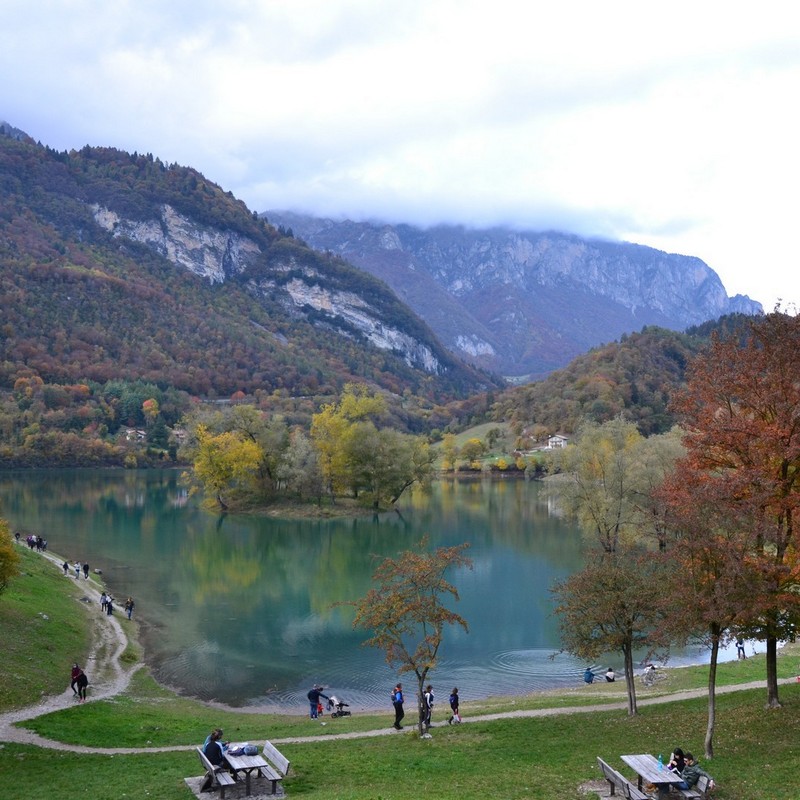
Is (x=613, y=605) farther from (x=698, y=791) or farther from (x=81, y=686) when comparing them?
(x=81, y=686)

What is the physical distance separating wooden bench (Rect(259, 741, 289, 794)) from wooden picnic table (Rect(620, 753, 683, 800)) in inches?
294

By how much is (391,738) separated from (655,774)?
967 centimetres

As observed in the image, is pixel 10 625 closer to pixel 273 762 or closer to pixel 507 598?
pixel 273 762

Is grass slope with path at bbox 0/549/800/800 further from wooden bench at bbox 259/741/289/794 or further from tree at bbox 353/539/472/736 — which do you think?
tree at bbox 353/539/472/736

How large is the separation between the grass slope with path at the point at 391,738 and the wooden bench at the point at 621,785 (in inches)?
20.6

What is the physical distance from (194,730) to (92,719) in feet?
11.8

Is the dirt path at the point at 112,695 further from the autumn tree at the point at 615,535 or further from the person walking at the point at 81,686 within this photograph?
the autumn tree at the point at 615,535

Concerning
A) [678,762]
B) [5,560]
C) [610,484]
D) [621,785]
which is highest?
[5,560]

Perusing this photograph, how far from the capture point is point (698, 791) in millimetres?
15094

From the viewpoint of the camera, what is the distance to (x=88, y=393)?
184m

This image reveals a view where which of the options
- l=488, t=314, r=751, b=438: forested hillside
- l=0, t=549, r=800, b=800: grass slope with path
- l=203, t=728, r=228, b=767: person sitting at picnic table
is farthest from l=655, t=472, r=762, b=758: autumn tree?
l=488, t=314, r=751, b=438: forested hillside

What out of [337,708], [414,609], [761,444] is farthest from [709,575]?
[337,708]

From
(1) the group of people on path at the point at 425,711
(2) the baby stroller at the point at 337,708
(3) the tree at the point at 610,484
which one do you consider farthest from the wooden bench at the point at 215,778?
(3) the tree at the point at 610,484

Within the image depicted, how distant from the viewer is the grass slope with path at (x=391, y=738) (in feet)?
54.6
